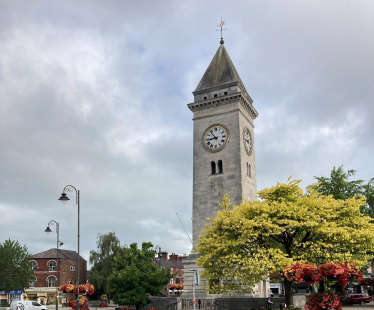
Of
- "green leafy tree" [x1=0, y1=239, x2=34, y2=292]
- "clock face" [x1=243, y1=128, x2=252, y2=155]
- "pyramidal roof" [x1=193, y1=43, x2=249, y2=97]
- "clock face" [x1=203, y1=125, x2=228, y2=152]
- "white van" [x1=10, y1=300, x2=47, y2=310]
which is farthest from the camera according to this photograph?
"green leafy tree" [x1=0, y1=239, x2=34, y2=292]

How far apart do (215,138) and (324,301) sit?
2893cm

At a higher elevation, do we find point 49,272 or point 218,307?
point 49,272

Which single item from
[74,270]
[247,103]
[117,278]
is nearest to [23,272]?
[74,270]

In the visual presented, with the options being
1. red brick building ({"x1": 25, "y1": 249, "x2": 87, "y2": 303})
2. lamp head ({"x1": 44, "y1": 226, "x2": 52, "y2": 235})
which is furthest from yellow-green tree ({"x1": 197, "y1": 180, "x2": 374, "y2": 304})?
red brick building ({"x1": 25, "y1": 249, "x2": 87, "y2": 303})

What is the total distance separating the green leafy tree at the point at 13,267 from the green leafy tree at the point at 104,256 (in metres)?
12.0

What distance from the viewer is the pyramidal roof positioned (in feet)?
161

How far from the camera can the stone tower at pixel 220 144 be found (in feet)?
149

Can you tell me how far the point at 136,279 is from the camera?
33562 mm

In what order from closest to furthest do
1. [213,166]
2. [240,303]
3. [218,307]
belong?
[240,303] < [218,307] < [213,166]

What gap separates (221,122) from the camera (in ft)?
157

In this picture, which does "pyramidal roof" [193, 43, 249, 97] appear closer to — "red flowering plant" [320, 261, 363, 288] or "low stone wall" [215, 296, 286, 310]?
"low stone wall" [215, 296, 286, 310]

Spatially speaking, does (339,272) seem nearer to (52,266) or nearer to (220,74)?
(220,74)

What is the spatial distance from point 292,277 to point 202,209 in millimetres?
23972

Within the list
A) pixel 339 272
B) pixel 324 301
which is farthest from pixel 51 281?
Answer: pixel 339 272
